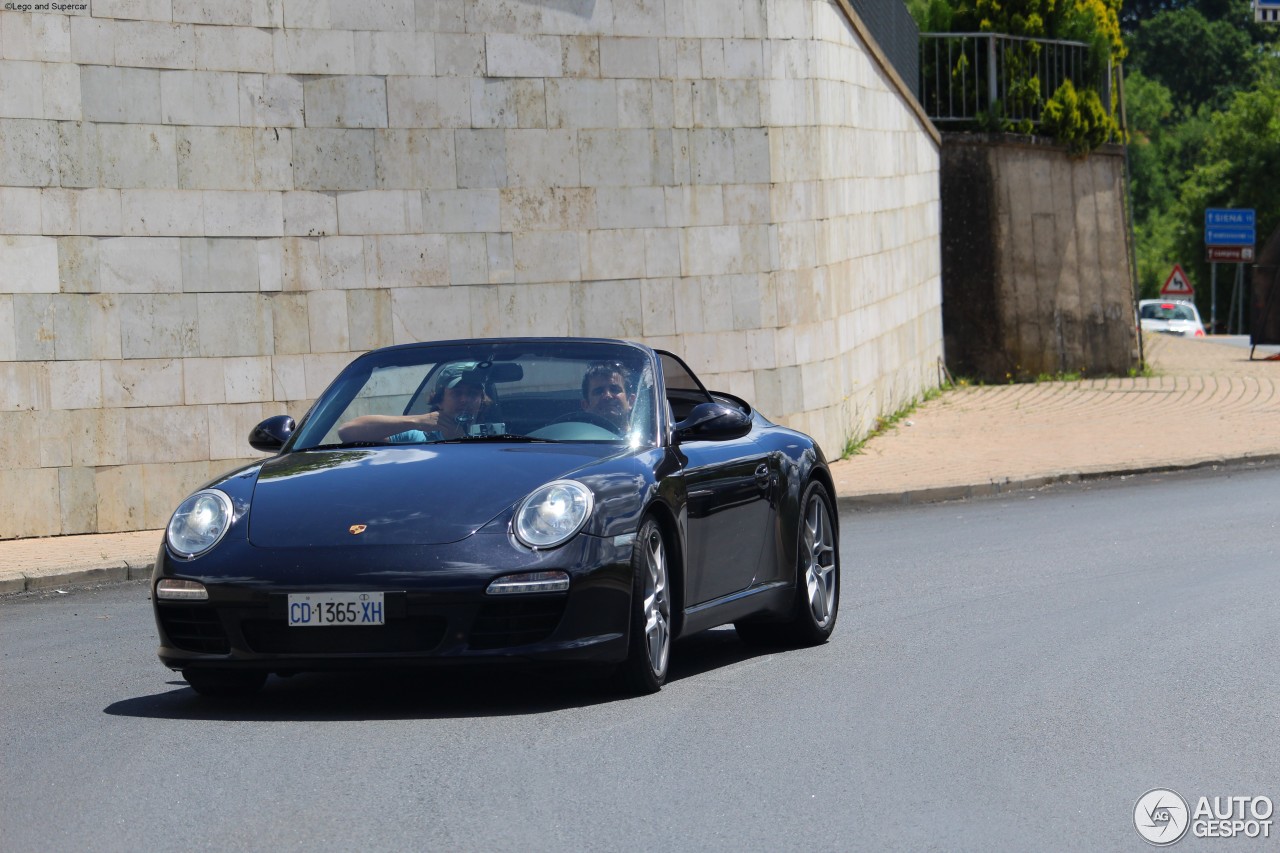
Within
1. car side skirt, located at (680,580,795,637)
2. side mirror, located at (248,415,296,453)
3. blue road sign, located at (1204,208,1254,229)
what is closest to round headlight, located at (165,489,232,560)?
side mirror, located at (248,415,296,453)

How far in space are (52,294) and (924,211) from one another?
1362cm

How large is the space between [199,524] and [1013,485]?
10881mm

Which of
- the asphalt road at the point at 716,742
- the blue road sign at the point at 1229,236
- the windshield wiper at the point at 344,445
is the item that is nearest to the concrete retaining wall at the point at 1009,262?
the asphalt road at the point at 716,742

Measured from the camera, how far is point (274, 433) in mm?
8320

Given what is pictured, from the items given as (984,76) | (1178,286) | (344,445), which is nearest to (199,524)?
(344,445)

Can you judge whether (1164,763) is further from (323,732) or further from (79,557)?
(79,557)

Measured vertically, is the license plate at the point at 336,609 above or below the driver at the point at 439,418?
below

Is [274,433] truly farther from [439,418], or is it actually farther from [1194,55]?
[1194,55]

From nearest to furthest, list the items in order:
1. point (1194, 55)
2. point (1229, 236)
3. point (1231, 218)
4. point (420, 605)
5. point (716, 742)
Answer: point (716, 742)
point (420, 605)
point (1229, 236)
point (1231, 218)
point (1194, 55)

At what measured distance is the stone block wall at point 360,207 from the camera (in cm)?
1492

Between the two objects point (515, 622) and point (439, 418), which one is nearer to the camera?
point (515, 622)

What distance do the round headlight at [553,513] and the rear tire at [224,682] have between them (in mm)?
1113

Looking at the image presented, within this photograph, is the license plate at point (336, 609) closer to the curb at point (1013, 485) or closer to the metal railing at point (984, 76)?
the curb at point (1013, 485)

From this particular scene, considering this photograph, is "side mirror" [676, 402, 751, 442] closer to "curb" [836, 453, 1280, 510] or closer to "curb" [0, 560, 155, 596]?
"curb" [0, 560, 155, 596]
